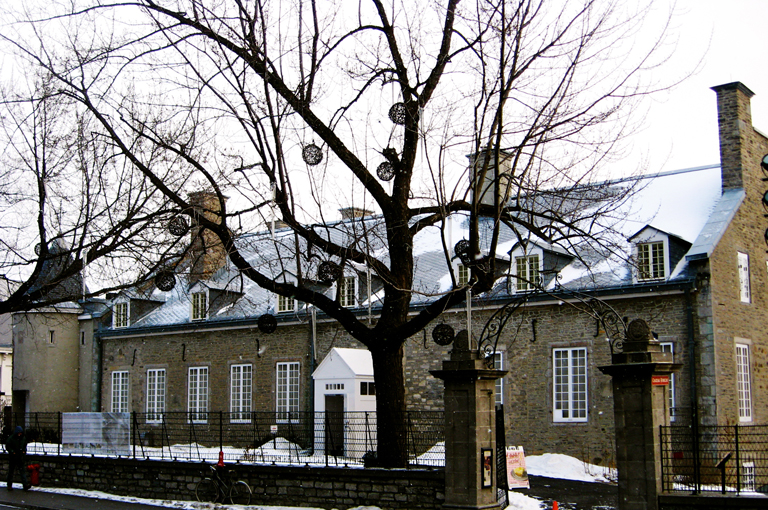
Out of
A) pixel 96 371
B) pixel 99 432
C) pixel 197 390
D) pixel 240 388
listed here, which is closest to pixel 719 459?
pixel 99 432

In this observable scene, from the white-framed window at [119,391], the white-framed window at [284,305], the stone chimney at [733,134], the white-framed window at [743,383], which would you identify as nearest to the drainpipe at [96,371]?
the white-framed window at [119,391]

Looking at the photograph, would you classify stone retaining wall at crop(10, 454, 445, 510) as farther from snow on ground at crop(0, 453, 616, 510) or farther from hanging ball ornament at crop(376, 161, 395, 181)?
hanging ball ornament at crop(376, 161, 395, 181)

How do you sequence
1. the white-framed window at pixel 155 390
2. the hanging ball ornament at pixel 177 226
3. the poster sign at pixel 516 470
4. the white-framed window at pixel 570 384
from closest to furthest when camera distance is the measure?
the hanging ball ornament at pixel 177 226 < the poster sign at pixel 516 470 < the white-framed window at pixel 570 384 < the white-framed window at pixel 155 390

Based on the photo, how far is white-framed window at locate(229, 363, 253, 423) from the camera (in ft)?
92.7

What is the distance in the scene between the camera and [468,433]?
12750mm

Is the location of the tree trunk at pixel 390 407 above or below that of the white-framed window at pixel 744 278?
below

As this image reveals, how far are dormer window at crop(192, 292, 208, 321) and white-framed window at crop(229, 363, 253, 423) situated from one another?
8.36ft

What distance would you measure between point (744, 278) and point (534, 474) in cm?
789

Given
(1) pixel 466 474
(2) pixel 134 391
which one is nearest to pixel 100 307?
(2) pixel 134 391

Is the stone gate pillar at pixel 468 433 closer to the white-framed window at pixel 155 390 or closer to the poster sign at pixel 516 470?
the poster sign at pixel 516 470

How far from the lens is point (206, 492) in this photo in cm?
1606

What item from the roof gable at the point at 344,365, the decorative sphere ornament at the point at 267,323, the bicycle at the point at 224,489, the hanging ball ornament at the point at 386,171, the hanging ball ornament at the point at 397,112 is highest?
the hanging ball ornament at the point at 397,112

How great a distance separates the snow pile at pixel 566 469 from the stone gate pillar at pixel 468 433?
262 inches

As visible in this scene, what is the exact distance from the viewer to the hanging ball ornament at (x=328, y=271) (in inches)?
557
